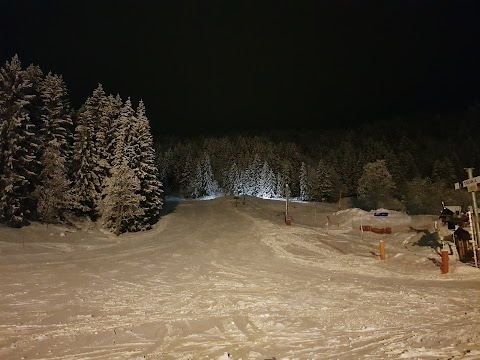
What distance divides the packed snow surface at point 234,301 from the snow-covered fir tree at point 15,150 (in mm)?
2946

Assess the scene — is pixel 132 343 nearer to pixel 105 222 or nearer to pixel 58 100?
pixel 105 222

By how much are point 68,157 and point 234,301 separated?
1230 inches

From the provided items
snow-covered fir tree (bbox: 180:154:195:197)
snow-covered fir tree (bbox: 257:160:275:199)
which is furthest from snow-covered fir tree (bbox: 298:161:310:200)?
snow-covered fir tree (bbox: 180:154:195:197)

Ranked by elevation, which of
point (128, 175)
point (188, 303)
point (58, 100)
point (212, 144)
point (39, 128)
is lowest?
point (188, 303)

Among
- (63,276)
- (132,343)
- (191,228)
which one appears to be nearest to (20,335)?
(132,343)

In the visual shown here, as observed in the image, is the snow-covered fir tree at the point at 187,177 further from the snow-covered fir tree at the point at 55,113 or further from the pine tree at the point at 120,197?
the pine tree at the point at 120,197

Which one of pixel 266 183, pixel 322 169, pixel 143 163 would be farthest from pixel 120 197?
pixel 266 183

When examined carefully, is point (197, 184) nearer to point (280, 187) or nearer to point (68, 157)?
point (280, 187)

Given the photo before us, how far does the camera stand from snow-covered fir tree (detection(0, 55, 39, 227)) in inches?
1126

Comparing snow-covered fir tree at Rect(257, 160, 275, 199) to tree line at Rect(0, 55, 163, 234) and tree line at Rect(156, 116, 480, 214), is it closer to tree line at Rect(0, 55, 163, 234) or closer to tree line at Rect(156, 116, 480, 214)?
tree line at Rect(156, 116, 480, 214)

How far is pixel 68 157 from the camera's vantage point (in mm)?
38094

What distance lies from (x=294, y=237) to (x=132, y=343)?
22549 mm

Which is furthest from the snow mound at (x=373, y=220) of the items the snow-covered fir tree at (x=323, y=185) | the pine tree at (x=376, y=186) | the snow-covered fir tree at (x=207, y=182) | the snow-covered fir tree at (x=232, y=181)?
the snow-covered fir tree at (x=207, y=182)

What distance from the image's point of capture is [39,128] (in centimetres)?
3644
